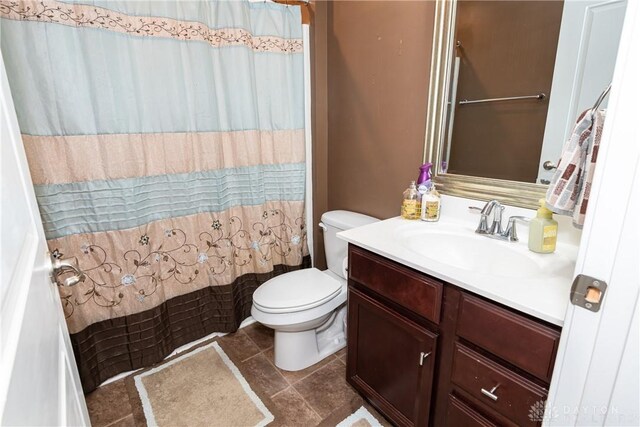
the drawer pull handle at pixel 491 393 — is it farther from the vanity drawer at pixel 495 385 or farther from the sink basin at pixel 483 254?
the sink basin at pixel 483 254

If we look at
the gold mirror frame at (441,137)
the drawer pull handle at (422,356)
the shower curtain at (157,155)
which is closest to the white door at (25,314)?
the shower curtain at (157,155)

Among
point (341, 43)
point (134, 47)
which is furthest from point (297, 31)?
point (134, 47)

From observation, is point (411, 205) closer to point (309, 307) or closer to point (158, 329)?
point (309, 307)

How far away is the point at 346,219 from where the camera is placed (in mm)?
1910

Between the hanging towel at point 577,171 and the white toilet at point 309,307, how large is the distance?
1011 mm

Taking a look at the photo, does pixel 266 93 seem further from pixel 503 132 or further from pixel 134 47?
pixel 503 132

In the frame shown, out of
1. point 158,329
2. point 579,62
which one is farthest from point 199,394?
point 579,62

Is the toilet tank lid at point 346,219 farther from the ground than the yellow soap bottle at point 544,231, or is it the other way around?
the yellow soap bottle at point 544,231

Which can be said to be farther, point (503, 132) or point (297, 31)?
point (297, 31)

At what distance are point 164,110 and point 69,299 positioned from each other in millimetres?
961

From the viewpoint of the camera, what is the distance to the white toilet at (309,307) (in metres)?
1.60

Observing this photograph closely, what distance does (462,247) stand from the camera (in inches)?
52.7

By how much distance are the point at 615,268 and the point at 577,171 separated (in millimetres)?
456

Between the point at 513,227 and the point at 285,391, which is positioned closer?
the point at 513,227
